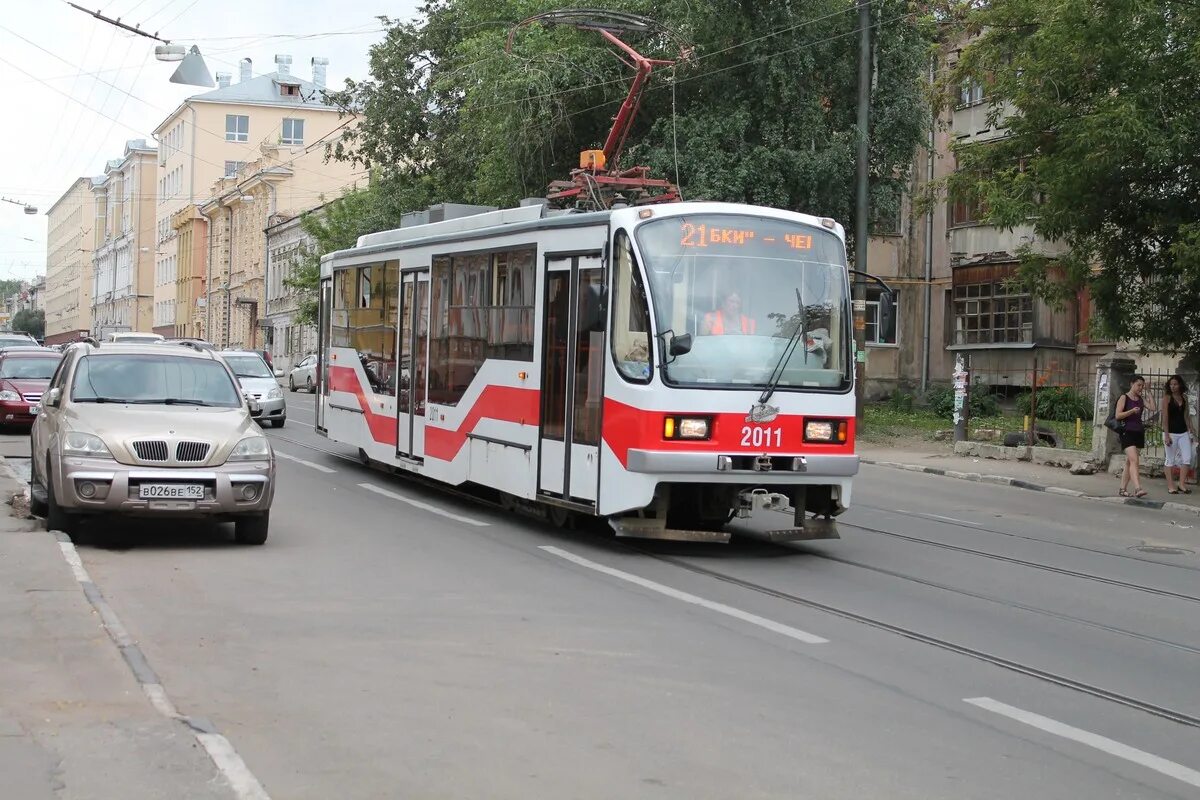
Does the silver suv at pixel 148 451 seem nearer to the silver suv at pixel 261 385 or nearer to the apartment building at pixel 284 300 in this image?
the silver suv at pixel 261 385

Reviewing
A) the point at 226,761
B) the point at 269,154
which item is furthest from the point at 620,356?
the point at 269,154

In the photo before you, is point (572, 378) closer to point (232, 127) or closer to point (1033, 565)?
point (1033, 565)

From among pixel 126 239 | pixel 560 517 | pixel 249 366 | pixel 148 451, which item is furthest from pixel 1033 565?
pixel 126 239

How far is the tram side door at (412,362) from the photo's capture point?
15758 mm

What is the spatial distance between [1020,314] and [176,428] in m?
30.7

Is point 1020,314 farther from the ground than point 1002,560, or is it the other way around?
point 1020,314

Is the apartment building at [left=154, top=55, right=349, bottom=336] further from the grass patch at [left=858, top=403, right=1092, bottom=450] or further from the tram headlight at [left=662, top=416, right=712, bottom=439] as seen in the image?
the tram headlight at [left=662, top=416, right=712, bottom=439]

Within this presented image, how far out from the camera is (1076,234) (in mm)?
20344

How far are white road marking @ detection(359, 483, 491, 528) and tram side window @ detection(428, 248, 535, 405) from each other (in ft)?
3.78

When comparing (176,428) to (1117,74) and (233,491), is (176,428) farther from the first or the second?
(1117,74)

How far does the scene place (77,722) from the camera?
5887mm

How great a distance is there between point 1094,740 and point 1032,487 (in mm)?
15694

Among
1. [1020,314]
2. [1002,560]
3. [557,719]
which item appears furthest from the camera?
[1020,314]

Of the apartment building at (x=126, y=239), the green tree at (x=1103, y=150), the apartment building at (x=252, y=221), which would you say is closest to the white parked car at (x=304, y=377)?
the apartment building at (x=252, y=221)
